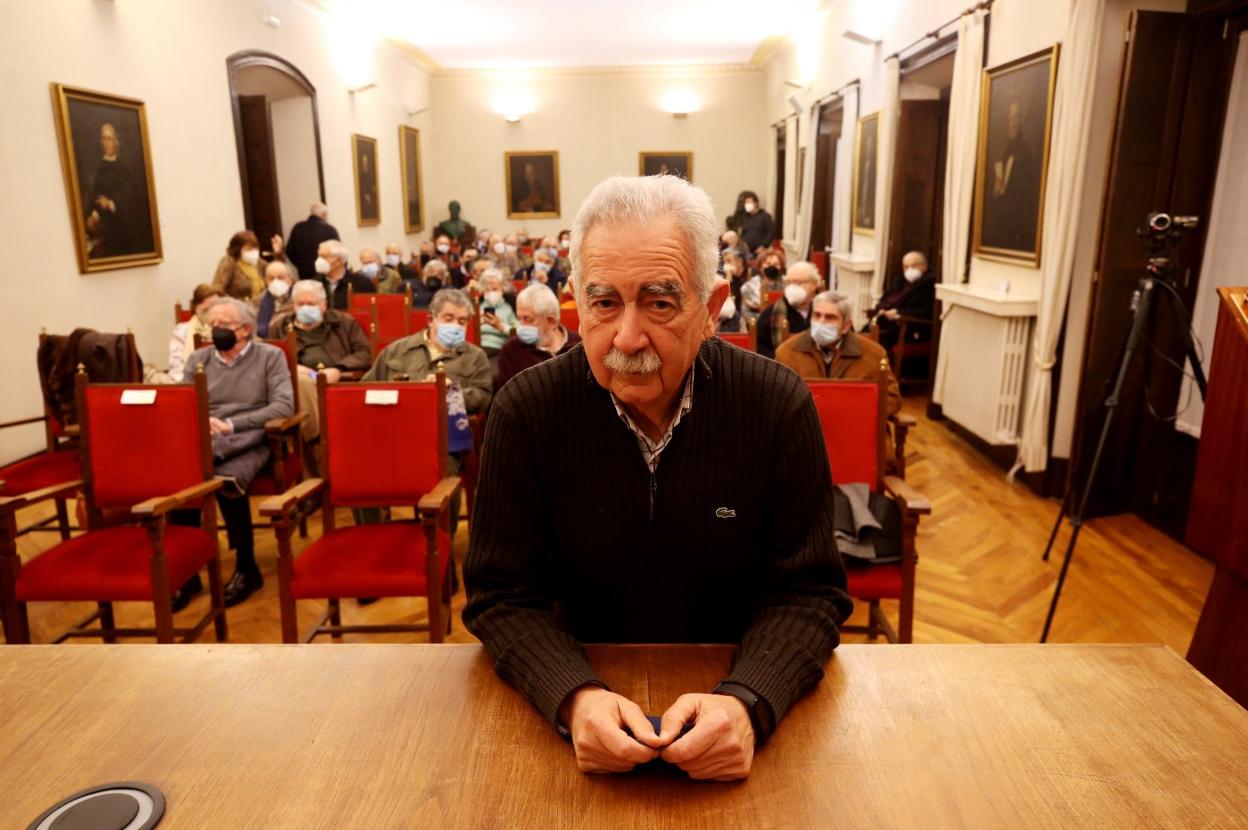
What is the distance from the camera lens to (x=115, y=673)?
4.40 feet

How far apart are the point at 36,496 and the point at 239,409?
1204 mm

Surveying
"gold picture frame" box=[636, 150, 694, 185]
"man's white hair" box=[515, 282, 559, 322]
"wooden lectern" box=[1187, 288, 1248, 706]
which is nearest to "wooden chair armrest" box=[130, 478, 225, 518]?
"man's white hair" box=[515, 282, 559, 322]

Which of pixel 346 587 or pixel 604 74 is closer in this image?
pixel 346 587

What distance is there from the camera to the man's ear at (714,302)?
145 centimetres

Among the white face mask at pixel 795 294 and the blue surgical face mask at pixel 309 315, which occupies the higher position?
the white face mask at pixel 795 294

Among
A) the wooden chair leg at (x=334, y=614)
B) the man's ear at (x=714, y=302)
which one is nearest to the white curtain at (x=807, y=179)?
the wooden chair leg at (x=334, y=614)

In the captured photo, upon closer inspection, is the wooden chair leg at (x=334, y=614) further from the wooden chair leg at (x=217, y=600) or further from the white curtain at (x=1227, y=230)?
the white curtain at (x=1227, y=230)

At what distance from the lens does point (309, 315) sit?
5.46m

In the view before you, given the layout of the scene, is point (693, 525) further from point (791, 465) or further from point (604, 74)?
point (604, 74)

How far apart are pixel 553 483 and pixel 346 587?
1689 mm

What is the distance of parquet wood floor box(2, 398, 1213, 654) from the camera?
347 centimetres

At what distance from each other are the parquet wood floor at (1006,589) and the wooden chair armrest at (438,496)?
0.70 meters

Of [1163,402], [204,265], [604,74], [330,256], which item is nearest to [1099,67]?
[1163,402]

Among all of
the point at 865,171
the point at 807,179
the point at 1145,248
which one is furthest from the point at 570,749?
the point at 807,179
